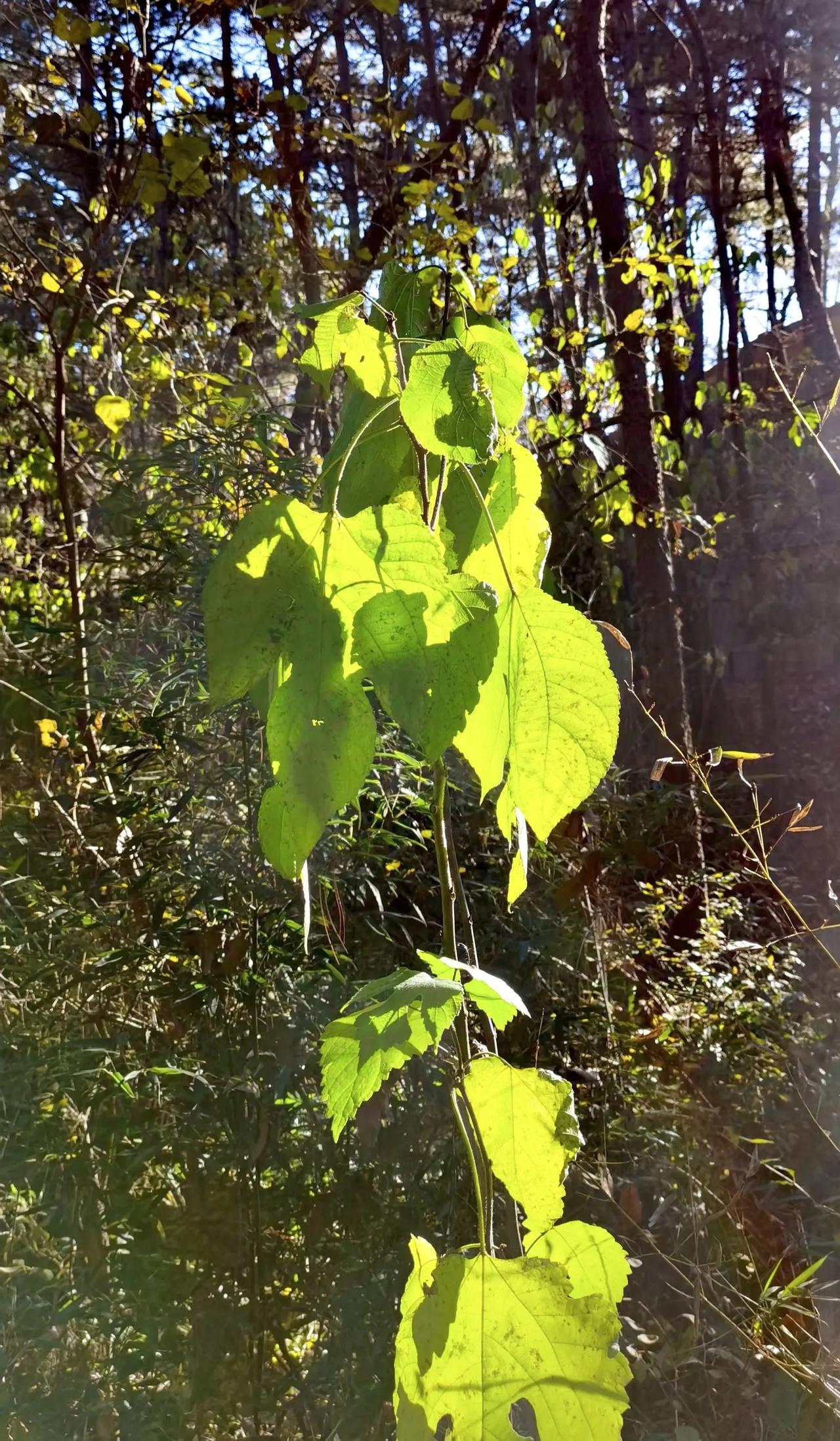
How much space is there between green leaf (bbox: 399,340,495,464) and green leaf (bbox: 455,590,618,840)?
0.22 feet

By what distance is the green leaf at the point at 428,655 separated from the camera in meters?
0.35

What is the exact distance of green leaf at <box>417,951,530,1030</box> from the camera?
14.4 inches

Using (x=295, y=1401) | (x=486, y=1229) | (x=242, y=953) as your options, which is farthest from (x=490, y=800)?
(x=486, y=1229)

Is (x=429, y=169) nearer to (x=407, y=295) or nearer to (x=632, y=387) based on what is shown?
(x=632, y=387)

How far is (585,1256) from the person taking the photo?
442 millimetres

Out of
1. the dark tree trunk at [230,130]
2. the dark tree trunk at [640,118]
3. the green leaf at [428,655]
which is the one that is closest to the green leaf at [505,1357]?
the green leaf at [428,655]

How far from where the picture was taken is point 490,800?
1.70 m

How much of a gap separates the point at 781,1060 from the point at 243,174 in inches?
96.2

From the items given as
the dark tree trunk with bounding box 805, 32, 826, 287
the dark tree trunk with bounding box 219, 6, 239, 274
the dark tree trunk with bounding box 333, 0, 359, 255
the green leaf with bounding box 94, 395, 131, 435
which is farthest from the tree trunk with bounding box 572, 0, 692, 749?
the dark tree trunk with bounding box 805, 32, 826, 287

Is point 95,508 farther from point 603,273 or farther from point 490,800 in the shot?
point 603,273

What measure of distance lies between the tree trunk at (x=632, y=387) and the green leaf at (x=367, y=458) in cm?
269

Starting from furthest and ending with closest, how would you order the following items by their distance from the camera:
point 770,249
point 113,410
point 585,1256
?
point 770,249, point 113,410, point 585,1256

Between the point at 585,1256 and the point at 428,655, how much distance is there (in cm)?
29

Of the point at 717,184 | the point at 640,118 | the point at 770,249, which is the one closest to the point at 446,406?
the point at 717,184
